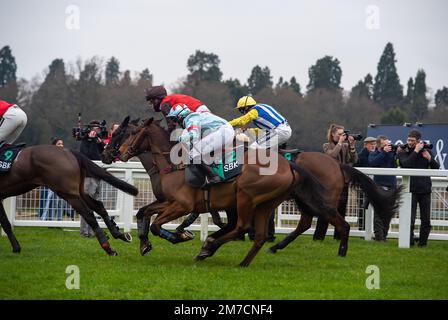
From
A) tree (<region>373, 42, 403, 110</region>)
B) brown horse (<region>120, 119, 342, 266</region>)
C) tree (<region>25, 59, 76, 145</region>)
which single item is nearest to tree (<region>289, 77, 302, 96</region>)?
tree (<region>373, 42, 403, 110</region>)

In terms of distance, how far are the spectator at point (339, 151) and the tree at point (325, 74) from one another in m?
59.2

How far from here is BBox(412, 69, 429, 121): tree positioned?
57181mm

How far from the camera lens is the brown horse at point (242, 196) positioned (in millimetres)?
7840

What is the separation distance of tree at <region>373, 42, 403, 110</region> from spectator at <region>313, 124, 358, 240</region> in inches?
2179

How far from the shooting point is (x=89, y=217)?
8.60 meters

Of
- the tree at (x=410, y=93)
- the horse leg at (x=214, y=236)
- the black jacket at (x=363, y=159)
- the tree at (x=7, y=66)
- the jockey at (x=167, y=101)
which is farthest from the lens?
the tree at (x=7, y=66)

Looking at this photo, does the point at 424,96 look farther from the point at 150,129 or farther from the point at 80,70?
the point at 150,129

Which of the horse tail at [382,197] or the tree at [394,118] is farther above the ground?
the horse tail at [382,197]

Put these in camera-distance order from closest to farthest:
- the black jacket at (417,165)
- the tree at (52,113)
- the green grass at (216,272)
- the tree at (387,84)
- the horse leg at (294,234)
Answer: the green grass at (216,272)
the horse leg at (294,234)
the black jacket at (417,165)
the tree at (52,113)
the tree at (387,84)

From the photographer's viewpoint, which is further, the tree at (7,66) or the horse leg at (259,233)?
the tree at (7,66)

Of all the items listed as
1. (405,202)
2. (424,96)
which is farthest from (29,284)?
(424,96)

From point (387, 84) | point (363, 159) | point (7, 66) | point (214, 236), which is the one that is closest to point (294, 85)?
point (387, 84)

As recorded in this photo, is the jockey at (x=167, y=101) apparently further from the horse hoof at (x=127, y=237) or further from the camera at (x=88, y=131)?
the camera at (x=88, y=131)

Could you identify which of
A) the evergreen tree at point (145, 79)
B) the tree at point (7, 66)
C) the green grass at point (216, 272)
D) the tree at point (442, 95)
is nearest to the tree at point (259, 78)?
the evergreen tree at point (145, 79)
